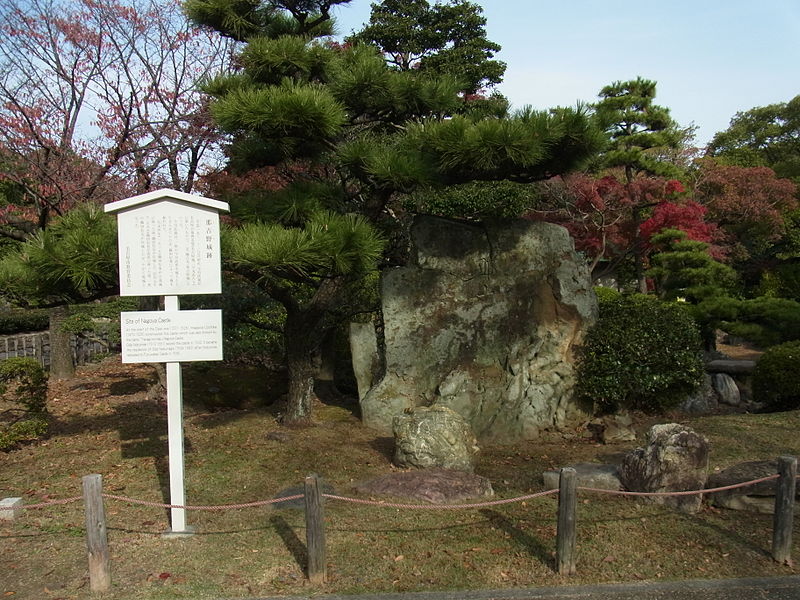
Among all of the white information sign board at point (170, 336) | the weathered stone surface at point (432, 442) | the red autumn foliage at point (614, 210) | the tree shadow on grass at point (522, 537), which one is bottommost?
the tree shadow on grass at point (522, 537)

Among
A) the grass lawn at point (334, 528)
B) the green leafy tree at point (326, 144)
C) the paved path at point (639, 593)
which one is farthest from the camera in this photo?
the green leafy tree at point (326, 144)

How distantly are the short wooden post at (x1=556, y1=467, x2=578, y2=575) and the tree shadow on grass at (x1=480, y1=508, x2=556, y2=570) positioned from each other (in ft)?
0.41

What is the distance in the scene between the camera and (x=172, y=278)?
489 centimetres

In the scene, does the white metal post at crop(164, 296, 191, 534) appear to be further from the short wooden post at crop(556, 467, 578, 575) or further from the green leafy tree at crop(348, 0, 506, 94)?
the green leafy tree at crop(348, 0, 506, 94)

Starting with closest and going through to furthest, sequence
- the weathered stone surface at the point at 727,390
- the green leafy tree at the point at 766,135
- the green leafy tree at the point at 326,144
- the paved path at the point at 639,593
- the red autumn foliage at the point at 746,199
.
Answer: the paved path at the point at 639,593 → the green leafy tree at the point at 326,144 → the weathered stone surface at the point at 727,390 → the red autumn foliage at the point at 746,199 → the green leafy tree at the point at 766,135

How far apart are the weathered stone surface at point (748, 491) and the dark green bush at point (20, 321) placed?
640 inches

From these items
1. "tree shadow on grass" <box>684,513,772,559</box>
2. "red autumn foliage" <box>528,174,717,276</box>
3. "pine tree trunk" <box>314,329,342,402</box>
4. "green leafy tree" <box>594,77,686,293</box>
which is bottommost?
"tree shadow on grass" <box>684,513,772,559</box>

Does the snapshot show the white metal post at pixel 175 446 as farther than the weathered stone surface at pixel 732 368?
No

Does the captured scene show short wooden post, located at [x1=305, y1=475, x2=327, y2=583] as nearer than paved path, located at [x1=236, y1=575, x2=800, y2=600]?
No

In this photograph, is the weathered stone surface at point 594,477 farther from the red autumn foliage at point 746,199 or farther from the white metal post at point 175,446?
the red autumn foliage at point 746,199

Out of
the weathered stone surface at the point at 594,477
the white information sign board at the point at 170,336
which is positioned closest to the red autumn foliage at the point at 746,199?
the weathered stone surface at the point at 594,477

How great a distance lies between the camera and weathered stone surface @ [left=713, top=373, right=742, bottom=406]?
9.89m

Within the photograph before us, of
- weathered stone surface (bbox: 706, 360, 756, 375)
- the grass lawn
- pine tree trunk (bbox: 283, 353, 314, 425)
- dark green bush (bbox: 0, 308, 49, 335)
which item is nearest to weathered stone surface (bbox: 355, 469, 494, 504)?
the grass lawn

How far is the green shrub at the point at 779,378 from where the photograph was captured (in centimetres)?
840
